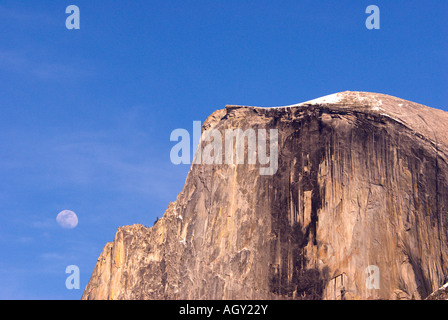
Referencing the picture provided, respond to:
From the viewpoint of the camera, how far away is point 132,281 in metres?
147

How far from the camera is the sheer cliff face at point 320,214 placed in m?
131

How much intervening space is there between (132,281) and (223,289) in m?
18.2

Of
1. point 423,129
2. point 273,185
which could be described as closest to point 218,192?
point 273,185

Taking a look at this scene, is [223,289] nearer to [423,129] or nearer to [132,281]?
[132,281]

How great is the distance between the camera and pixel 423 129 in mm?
138875

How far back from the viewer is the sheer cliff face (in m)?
131

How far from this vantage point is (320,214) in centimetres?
13462

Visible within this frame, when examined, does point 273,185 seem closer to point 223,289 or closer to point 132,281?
point 223,289

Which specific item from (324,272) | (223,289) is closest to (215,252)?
(223,289)

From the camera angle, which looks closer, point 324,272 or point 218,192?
point 324,272
